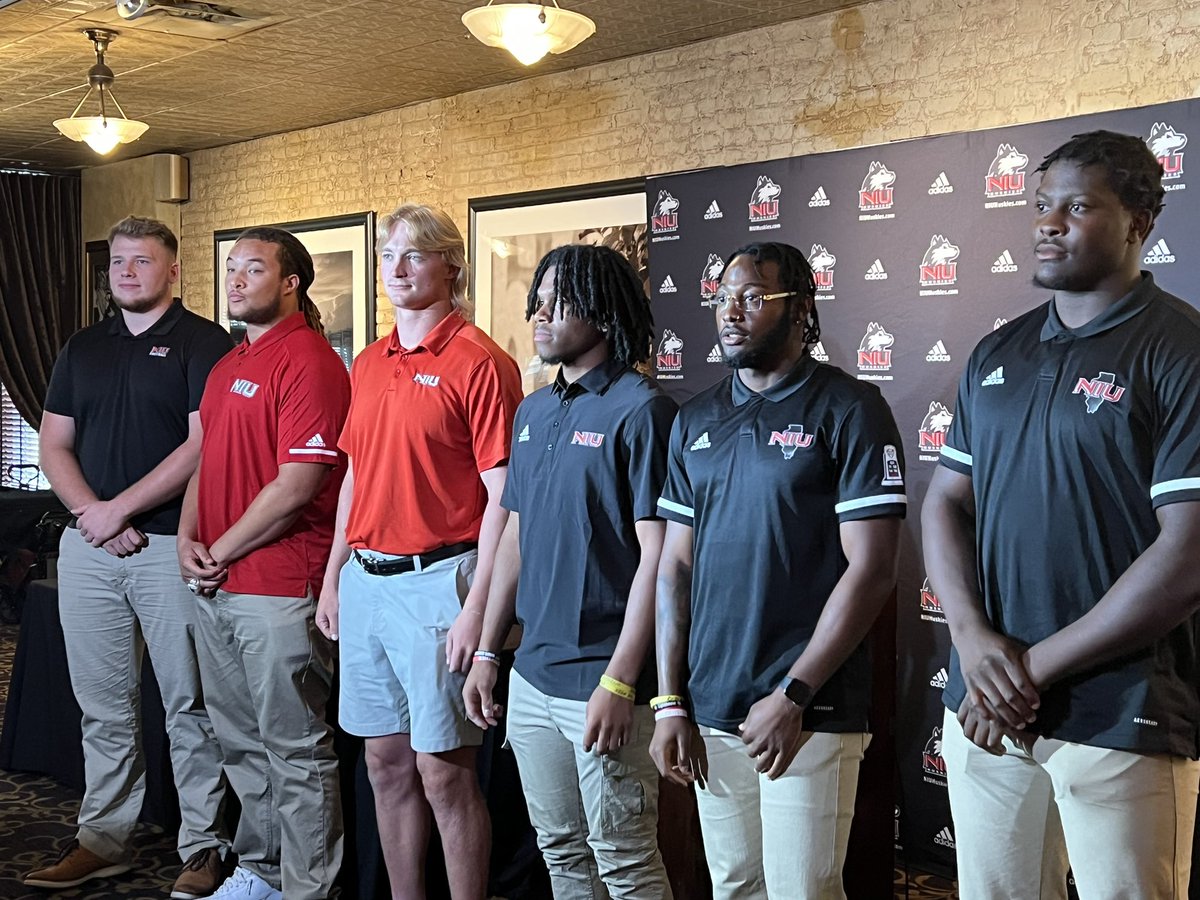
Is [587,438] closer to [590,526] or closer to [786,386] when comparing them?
[590,526]

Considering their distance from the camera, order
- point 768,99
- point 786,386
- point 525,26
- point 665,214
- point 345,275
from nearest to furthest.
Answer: point 786,386 → point 525,26 → point 665,214 → point 768,99 → point 345,275

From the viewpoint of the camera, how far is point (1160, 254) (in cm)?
368

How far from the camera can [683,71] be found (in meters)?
5.57

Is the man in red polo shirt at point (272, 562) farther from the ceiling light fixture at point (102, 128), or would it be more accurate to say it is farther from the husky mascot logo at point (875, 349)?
the ceiling light fixture at point (102, 128)

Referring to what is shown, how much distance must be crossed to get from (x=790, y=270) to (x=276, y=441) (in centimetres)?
163

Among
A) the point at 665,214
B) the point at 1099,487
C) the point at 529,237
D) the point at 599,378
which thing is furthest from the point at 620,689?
the point at 529,237

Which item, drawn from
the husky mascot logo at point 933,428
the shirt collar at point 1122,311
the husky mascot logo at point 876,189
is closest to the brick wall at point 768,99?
the husky mascot logo at point 876,189

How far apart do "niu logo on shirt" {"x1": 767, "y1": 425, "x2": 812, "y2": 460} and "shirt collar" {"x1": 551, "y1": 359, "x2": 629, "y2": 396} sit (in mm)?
450

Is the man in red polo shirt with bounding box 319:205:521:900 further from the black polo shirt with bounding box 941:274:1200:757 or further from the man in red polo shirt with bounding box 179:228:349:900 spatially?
the black polo shirt with bounding box 941:274:1200:757

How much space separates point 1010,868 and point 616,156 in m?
4.40

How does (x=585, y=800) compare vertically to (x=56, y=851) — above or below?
above

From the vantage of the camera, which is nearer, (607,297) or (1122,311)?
(1122,311)

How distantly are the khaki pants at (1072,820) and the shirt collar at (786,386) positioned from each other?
612 mm

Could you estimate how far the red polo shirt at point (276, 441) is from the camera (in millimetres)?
3273
